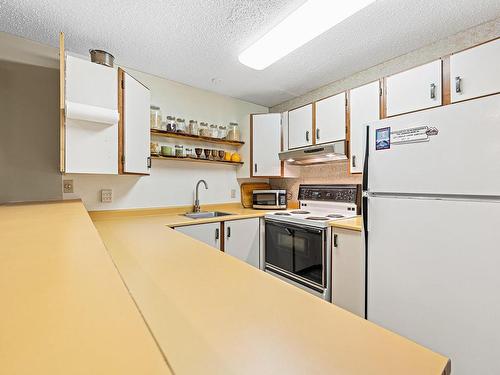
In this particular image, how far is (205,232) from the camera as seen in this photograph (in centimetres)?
217

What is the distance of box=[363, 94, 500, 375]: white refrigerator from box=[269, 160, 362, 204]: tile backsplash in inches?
38.6

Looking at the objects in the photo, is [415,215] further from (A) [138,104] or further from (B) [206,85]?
(B) [206,85]

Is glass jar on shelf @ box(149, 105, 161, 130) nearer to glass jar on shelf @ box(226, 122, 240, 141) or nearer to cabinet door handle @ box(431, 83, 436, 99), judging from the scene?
glass jar on shelf @ box(226, 122, 240, 141)

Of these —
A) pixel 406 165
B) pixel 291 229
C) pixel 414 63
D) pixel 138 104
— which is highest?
pixel 414 63

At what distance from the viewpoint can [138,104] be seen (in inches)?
80.0

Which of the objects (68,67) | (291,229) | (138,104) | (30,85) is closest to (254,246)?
(291,229)

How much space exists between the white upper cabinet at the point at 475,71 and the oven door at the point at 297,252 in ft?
4.45

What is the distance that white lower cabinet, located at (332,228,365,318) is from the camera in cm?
175

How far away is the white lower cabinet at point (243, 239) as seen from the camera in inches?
91.0

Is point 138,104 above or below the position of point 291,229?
above

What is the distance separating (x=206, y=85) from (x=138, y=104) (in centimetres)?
92

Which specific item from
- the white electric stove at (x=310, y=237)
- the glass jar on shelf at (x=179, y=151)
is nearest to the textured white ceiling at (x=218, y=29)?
the glass jar on shelf at (x=179, y=151)

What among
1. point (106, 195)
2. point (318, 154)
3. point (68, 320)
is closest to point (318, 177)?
point (318, 154)

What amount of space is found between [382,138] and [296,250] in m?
1.22
